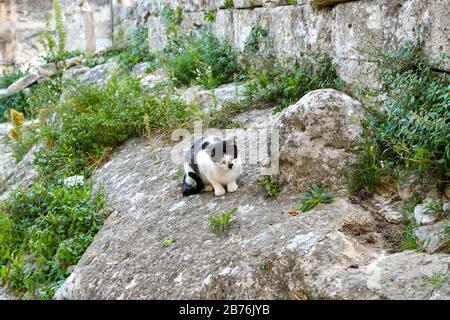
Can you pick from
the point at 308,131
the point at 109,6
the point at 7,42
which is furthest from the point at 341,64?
the point at 7,42

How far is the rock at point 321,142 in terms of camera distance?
14.1 ft

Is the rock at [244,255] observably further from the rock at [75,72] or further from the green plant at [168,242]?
the rock at [75,72]

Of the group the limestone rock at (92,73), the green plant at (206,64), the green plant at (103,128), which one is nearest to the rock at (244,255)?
the green plant at (103,128)

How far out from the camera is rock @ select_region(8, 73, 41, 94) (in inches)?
484

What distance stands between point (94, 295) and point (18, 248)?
1713 millimetres

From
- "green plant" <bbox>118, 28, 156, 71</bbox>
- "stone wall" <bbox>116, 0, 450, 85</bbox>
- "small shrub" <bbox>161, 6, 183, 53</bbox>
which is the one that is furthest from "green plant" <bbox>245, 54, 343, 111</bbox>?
"green plant" <bbox>118, 28, 156, 71</bbox>

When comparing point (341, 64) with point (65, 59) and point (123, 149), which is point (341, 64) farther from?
point (65, 59)

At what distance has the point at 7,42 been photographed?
1658 centimetres

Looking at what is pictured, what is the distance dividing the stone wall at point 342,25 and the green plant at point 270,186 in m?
1.23

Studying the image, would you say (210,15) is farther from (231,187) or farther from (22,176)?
(231,187)

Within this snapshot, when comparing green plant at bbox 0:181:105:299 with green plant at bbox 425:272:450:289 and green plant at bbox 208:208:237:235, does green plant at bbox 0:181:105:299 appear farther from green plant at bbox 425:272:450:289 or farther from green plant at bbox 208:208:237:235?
green plant at bbox 425:272:450:289

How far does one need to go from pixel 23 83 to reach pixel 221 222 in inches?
371

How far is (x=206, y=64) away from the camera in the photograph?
7504 millimetres

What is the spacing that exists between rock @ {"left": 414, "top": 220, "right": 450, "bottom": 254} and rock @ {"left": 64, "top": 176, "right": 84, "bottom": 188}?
3.71m
